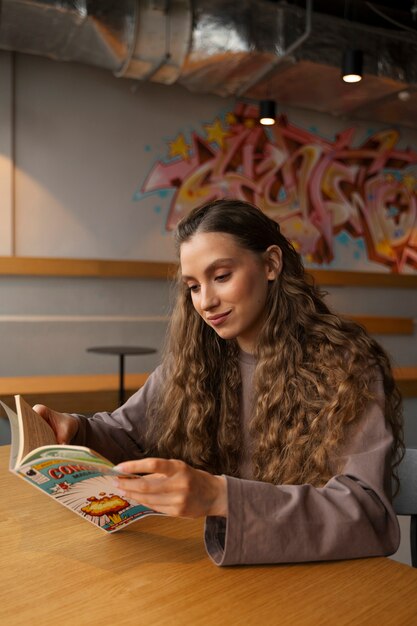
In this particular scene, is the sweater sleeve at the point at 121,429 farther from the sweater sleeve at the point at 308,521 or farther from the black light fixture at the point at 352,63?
the black light fixture at the point at 352,63

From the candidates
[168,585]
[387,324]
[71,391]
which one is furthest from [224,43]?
[168,585]

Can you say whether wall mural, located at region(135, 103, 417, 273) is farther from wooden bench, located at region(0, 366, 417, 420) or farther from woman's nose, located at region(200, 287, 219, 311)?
woman's nose, located at region(200, 287, 219, 311)

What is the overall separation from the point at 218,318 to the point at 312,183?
16.2 ft

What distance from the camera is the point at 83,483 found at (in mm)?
1034

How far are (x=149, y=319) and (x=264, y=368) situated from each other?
399 cm

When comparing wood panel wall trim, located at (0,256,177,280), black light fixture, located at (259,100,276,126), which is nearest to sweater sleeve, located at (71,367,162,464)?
wood panel wall trim, located at (0,256,177,280)

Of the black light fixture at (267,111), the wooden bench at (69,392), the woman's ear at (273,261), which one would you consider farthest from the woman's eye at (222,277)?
the black light fixture at (267,111)

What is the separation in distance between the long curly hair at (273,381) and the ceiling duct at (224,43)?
298 centimetres

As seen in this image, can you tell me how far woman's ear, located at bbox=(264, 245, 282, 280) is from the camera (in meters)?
1.43

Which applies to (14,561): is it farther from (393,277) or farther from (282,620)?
(393,277)

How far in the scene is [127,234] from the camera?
5336 mm

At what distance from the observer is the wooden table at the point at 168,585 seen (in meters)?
0.83

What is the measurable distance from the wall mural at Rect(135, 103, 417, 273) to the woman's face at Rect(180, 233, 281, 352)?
4.10 metres

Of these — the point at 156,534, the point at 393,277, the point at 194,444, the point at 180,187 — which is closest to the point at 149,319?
the point at 180,187
